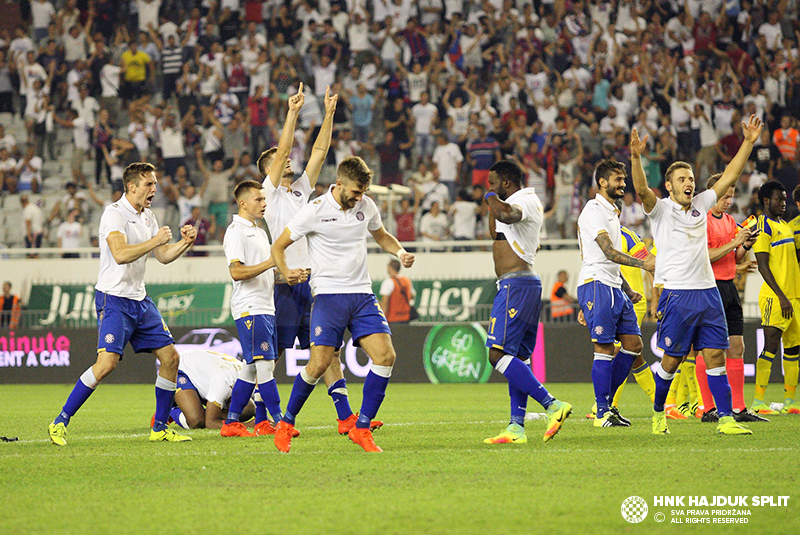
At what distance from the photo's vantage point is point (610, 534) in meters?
4.44

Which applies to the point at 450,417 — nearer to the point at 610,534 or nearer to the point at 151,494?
the point at 151,494

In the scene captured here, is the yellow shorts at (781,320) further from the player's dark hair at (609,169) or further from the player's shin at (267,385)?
the player's shin at (267,385)

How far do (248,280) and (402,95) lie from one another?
15.2m

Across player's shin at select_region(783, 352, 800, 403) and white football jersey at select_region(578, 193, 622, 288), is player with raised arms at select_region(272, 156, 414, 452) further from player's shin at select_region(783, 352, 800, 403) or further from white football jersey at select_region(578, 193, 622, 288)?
player's shin at select_region(783, 352, 800, 403)

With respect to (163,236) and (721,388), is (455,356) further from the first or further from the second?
(163,236)

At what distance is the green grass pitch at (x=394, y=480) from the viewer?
4.74 m

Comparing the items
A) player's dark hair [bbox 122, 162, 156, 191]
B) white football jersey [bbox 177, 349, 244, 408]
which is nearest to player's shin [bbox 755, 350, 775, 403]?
white football jersey [bbox 177, 349, 244, 408]

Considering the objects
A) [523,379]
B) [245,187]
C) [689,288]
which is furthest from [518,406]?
[245,187]

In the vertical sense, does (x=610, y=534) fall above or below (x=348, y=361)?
above

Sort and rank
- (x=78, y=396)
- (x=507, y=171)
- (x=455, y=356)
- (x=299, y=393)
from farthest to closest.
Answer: (x=455, y=356), (x=78, y=396), (x=507, y=171), (x=299, y=393)

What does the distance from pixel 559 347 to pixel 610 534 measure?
502 inches

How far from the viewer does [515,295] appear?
7.95 metres

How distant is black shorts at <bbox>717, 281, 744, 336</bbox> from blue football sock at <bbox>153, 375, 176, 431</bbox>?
18.2 feet

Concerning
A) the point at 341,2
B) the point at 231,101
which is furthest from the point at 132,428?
the point at 341,2
